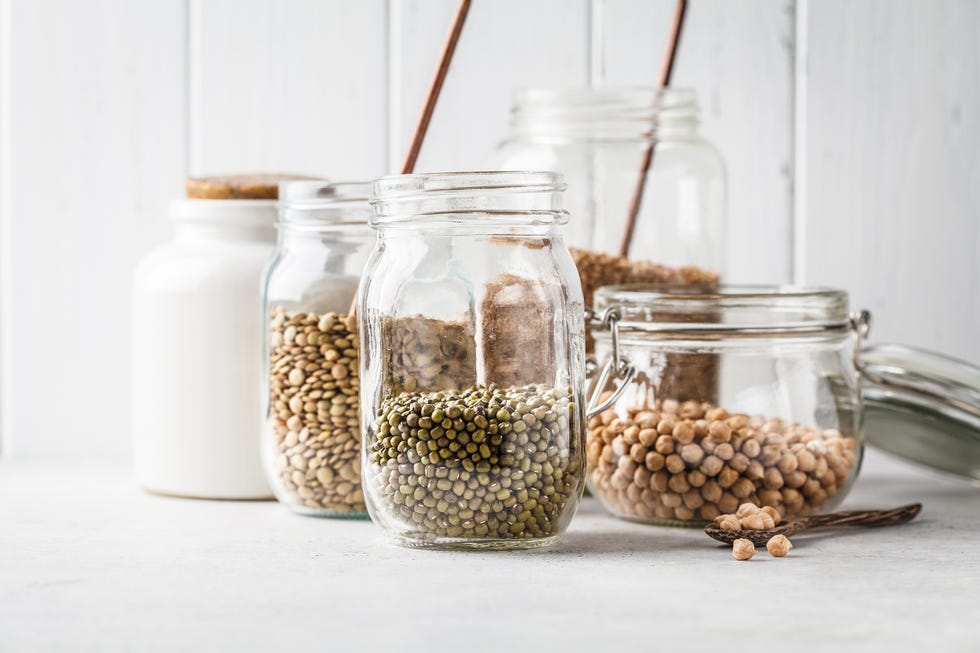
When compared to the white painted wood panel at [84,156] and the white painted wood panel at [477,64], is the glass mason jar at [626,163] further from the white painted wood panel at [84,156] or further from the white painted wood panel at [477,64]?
the white painted wood panel at [84,156]

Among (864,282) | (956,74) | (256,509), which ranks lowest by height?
(256,509)

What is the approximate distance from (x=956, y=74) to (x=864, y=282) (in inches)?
8.6

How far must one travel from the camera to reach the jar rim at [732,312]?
837mm

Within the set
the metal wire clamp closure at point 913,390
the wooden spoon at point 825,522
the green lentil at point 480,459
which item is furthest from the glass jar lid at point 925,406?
the green lentil at point 480,459

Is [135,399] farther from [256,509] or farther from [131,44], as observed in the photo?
[131,44]

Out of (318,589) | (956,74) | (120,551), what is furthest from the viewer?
(956,74)

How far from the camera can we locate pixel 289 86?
1.17 meters

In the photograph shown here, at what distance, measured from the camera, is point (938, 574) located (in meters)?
0.71

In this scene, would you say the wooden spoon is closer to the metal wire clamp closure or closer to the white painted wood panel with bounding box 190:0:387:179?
the metal wire clamp closure

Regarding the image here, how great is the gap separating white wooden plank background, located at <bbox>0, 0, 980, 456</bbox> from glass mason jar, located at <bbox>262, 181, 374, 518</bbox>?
286mm

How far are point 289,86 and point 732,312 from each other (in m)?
0.54

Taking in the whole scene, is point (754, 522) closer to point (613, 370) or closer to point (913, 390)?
point (613, 370)

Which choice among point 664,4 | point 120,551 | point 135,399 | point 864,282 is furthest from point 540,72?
point 120,551

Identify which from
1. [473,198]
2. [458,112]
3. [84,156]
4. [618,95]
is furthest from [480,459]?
[84,156]
